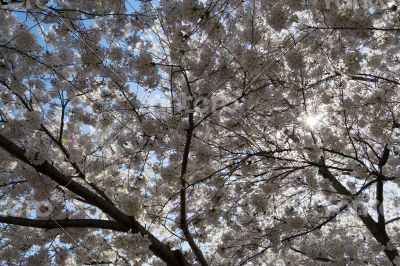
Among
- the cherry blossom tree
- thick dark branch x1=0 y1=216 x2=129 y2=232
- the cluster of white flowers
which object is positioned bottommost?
the cluster of white flowers

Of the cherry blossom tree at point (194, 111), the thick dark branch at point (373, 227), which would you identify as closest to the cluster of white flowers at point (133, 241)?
the cherry blossom tree at point (194, 111)

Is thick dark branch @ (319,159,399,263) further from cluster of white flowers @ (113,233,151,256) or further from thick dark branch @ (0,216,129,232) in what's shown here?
thick dark branch @ (0,216,129,232)

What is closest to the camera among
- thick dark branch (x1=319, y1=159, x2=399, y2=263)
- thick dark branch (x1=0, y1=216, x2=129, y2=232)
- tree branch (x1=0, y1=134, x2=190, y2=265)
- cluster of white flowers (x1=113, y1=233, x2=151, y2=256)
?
tree branch (x1=0, y1=134, x2=190, y2=265)

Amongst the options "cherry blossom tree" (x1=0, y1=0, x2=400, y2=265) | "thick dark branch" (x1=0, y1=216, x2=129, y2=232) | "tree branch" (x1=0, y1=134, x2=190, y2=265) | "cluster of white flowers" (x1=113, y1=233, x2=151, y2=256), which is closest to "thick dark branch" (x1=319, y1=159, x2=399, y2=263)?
"cherry blossom tree" (x1=0, y1=0, x2=400, y2=265)

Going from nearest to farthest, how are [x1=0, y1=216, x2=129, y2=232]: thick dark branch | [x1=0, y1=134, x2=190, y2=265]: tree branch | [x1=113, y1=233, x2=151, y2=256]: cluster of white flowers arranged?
1. [x1=0, y1=134, x2=190, y2=265]: tree branch
2. [x1=0, y1=216, x2=129, y2=232]: thick dark branch
3. [x1=113, y1=233, x2=151, y2=256]: cluster of white flowers

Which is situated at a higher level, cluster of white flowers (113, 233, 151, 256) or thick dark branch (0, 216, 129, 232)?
thick dark branch (0, 216, 129, 232)

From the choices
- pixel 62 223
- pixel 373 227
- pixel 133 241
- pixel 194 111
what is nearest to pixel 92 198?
pixel 62 223

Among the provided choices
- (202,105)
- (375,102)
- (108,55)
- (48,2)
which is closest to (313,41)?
(375,102)

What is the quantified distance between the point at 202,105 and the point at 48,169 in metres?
2.20

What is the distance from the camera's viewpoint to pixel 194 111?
14.8 ft

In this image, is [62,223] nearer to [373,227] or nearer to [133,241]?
[133,241]

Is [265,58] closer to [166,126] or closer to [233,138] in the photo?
[166,126]

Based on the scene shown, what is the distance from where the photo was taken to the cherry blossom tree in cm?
392

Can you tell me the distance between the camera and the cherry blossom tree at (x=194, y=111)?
12.9 feet
